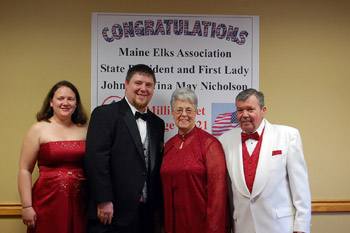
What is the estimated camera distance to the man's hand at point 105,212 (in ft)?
6.82


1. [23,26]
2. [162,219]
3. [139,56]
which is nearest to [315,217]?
[162,219]

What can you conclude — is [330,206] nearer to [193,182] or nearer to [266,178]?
[266,178]

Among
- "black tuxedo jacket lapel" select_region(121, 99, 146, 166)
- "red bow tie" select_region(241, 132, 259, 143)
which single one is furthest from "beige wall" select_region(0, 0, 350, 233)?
"red bow tie" select_region(241, 132, 259, 143)

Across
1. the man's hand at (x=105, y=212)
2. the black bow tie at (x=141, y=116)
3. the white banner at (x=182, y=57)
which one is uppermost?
the white banner at (x=182, y=57)

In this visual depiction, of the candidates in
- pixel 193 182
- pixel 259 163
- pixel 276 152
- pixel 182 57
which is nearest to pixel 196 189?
pixel 193 182

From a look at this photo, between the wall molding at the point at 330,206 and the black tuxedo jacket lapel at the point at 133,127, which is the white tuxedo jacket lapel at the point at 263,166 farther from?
the wall molding at the point at 330,206

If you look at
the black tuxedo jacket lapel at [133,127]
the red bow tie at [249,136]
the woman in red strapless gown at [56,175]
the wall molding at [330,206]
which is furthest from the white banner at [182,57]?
the wall molding at [330,206]

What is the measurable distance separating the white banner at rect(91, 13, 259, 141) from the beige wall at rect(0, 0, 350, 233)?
3.3 inches

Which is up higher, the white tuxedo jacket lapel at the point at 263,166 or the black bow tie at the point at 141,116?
the black bow tie at the point at 141,116

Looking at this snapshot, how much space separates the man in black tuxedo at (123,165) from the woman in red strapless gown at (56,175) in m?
0.18

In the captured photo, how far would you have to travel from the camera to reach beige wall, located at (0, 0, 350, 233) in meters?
2.71

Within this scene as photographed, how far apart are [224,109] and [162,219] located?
1.10 meters

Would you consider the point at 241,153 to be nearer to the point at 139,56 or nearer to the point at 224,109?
the point at 224,109

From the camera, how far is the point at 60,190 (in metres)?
2.22
